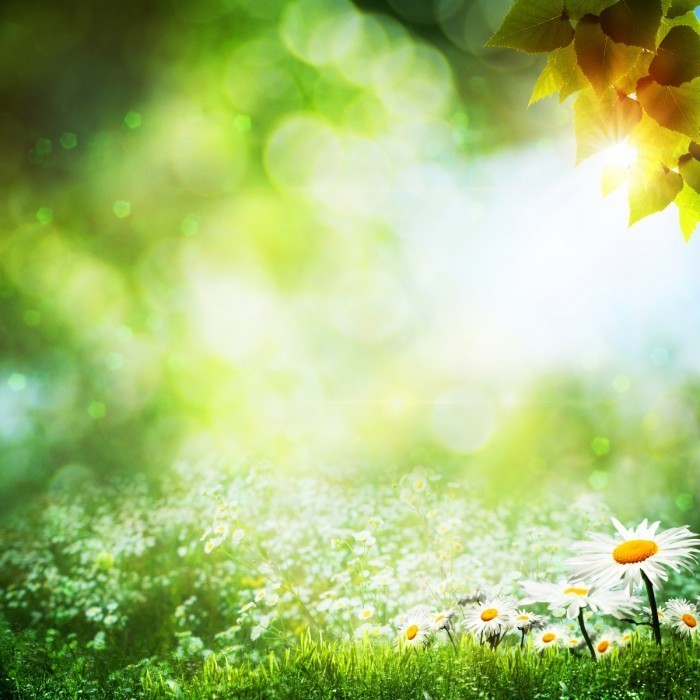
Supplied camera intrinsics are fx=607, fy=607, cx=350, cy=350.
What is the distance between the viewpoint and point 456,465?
237 inches

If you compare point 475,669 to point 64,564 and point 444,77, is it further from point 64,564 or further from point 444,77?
point 444,77

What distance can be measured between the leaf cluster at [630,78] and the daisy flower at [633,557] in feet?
4.00

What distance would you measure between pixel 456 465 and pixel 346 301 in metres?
2.86

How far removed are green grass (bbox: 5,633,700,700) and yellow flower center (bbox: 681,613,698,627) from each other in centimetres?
11

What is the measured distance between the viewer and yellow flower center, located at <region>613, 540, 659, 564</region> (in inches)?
75.8

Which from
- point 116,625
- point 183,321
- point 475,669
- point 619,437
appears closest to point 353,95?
point 183,321

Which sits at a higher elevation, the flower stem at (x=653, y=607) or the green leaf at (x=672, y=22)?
the green leaf at (x=672, y=22)

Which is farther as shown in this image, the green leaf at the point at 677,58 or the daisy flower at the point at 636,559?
the daisy flower at the point at 636,559

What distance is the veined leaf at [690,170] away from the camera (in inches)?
43.6

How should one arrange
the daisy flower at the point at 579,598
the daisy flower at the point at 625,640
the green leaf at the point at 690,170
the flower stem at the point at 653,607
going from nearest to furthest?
1. the green leaf at the point at 690,170
2. the flower stem at the point at 653,607
3. the daisy flower at the point at 579,598
4. the daisy flower at the point at 625,640

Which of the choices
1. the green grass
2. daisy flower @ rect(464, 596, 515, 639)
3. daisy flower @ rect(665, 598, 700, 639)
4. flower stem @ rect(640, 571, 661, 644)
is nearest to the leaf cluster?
flower stem @ rect(640, 571, 661, 644)

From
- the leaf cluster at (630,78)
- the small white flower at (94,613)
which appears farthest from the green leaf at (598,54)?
the small white flower at (94,613)

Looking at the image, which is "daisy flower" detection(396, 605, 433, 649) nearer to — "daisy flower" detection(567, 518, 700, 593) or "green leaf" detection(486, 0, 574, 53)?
"daisy flower" detection(567, 518, 700, 593)

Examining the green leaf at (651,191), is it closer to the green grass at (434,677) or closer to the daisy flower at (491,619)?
the green grass at (434,677)
